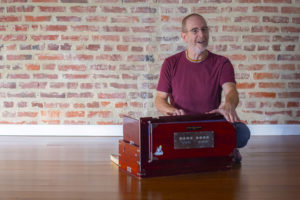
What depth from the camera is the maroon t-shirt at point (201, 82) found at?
3018 millimetres

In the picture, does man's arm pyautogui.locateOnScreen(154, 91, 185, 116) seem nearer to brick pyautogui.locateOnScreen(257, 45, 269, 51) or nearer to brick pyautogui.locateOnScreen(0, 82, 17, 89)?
brick pyautogui.locateOnScreen(257, 45, 269, 51)

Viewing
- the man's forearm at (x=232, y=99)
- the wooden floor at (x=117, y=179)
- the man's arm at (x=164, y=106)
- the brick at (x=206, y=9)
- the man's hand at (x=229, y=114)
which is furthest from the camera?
the brick at (x=206, y=9)

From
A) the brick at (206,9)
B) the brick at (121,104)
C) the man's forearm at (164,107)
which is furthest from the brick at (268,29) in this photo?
the man's forearm at (164,107)

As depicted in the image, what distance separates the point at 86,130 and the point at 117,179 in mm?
1930

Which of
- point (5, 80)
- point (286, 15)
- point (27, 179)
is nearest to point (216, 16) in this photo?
point (286, 15)

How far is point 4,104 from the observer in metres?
4.49

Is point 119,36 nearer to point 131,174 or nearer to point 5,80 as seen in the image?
point 5,80

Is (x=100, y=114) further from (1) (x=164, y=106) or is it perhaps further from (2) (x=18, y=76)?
(1) (x=164, y=106)

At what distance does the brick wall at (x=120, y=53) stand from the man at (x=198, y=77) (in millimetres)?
1330

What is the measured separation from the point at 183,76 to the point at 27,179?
1160mm

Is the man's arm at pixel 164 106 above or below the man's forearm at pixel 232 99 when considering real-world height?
below

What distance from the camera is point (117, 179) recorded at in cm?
260

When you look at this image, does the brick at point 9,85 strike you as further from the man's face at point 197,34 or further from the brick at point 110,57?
the man's face at point 197,34

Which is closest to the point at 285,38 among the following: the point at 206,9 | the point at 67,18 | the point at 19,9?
the point at 206,9
